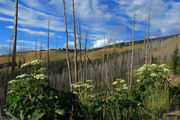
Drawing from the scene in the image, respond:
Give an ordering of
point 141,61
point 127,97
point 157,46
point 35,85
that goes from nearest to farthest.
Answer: point 35,85 < point 127,97 < point 141,61 < point 157,46

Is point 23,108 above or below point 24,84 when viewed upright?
below

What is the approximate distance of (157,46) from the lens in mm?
51719

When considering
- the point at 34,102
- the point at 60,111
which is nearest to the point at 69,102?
the point at 60,111

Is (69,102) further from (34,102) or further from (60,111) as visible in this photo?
(34,102)

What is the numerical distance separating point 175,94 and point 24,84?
11.5 ft

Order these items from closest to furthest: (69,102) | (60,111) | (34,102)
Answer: (60,111) < (34,102) < (69,102)

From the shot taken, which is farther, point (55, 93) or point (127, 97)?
point (127, 97)

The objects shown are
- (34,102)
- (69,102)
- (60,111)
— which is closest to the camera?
(60,111)

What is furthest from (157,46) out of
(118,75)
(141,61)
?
(118,75)

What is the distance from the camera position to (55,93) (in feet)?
9.78

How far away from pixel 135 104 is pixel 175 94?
130 cm

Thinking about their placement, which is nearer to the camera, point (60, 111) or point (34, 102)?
point (60, 111)

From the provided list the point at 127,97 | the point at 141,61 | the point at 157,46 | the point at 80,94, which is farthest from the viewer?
the point at 157,46

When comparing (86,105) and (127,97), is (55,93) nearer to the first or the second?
(86,105)
